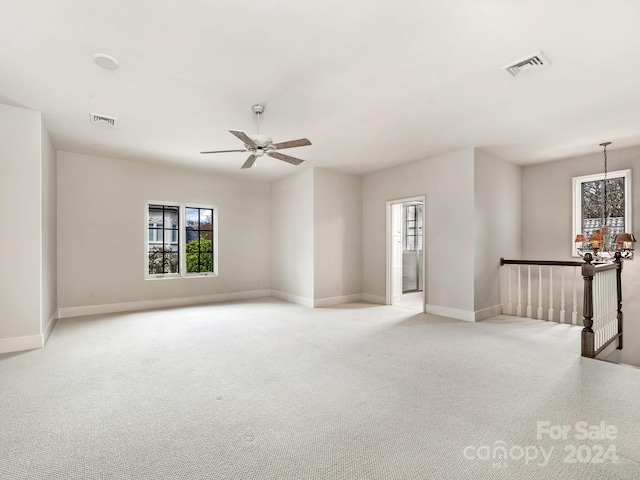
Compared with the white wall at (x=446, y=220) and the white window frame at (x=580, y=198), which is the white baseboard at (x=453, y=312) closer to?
the white wall at (x=446, y=220)

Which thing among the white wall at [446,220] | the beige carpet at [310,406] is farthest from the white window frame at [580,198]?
the beige carpet at [310,406]

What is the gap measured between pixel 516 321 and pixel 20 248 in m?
6.82

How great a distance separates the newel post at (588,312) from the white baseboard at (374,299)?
3356 mm

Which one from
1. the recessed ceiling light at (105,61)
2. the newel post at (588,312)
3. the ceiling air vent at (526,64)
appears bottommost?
the newel post at (588,312)

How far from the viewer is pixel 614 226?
5.19 metres

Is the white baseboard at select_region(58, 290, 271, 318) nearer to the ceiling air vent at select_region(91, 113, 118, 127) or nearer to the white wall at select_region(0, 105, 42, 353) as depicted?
the white wall at select_region(0, 105, 42, 353)

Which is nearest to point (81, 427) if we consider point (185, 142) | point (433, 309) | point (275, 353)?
point (275, 353)

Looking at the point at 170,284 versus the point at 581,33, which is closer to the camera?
the point at 581,33

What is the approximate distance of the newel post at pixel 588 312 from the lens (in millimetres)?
3467

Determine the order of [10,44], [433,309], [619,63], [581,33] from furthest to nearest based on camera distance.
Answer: [433,309], [619,63], [10,44], [581,33]

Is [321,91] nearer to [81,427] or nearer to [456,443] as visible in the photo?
[456,443]

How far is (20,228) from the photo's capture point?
3.70m

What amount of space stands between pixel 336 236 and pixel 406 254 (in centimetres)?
298

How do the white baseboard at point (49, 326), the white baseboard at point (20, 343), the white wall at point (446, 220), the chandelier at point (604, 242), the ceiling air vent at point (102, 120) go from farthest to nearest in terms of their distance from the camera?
1. the white wall at point (446, 220)
2. the chandelier at point (604, 242)
3. the white baseboard at point (49, 326)
4. the ceiling air vent at point (102, 120)
5. the white baseboard at point (20, 343)
